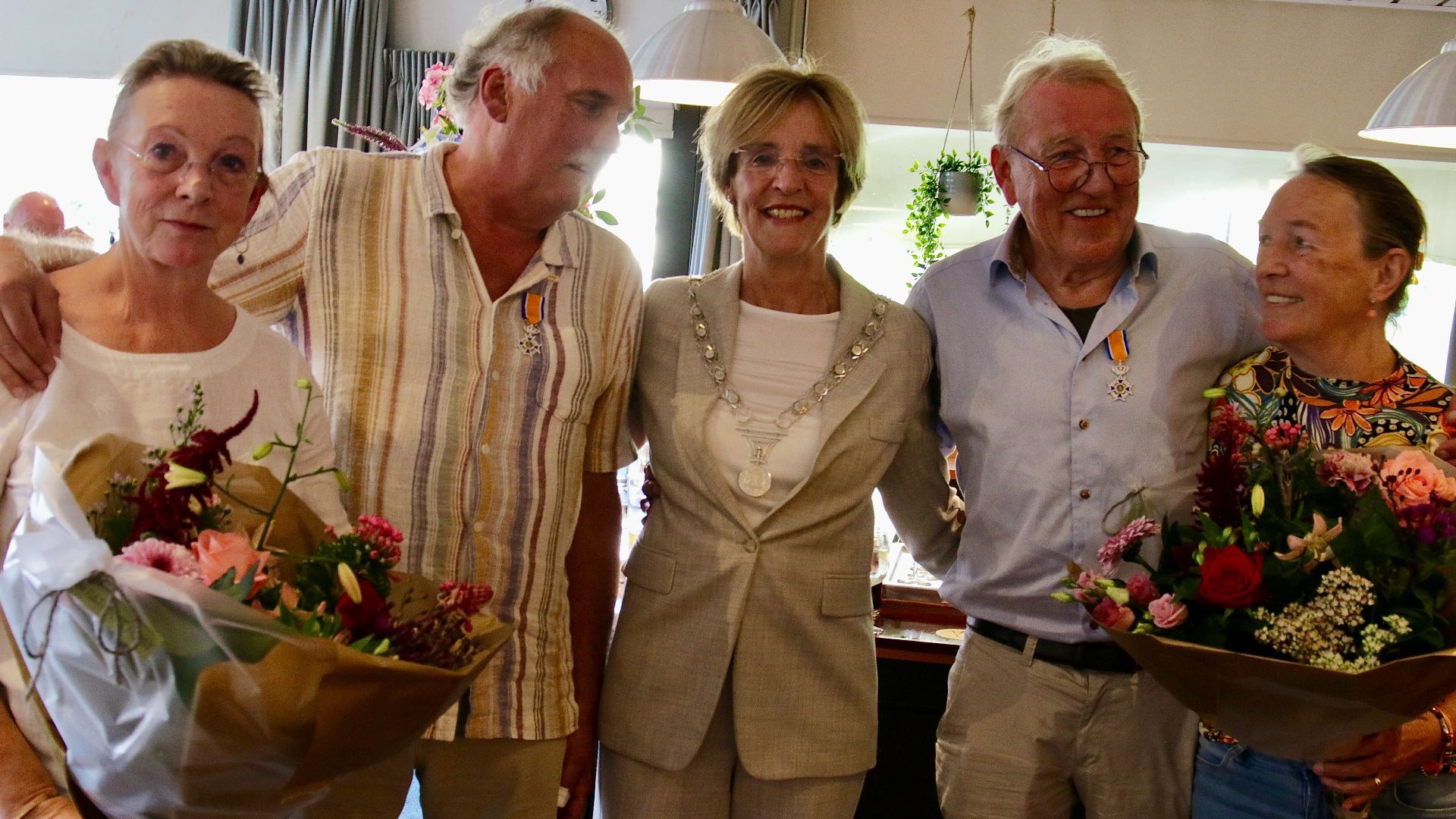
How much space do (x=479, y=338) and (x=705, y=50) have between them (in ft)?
4.72

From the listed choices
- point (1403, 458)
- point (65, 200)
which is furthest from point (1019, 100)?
point (65, 200)

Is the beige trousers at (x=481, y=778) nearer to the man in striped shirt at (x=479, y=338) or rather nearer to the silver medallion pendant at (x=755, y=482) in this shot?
the man in striped shirt at (x=479, y=338)

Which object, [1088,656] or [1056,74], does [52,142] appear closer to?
[1056,74]

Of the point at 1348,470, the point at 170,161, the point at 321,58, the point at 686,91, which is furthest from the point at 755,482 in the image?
the point at 321,58

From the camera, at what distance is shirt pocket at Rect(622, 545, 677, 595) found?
215cm

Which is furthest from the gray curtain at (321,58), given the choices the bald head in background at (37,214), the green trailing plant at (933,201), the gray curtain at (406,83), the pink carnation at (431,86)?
the pink carnation at (431,86)

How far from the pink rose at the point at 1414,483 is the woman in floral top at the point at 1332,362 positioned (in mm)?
238

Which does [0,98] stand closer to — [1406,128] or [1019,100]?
[1019,100]

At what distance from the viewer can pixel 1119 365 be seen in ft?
7.18

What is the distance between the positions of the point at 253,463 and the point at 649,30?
519 cm

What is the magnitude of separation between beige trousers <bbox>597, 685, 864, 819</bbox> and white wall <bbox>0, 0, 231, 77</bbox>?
544 cm

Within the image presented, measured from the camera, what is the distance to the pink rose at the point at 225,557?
45.7 inches

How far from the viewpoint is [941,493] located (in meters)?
2.48

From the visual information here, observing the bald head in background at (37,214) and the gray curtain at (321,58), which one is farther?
the gray curtain at (321,58)
